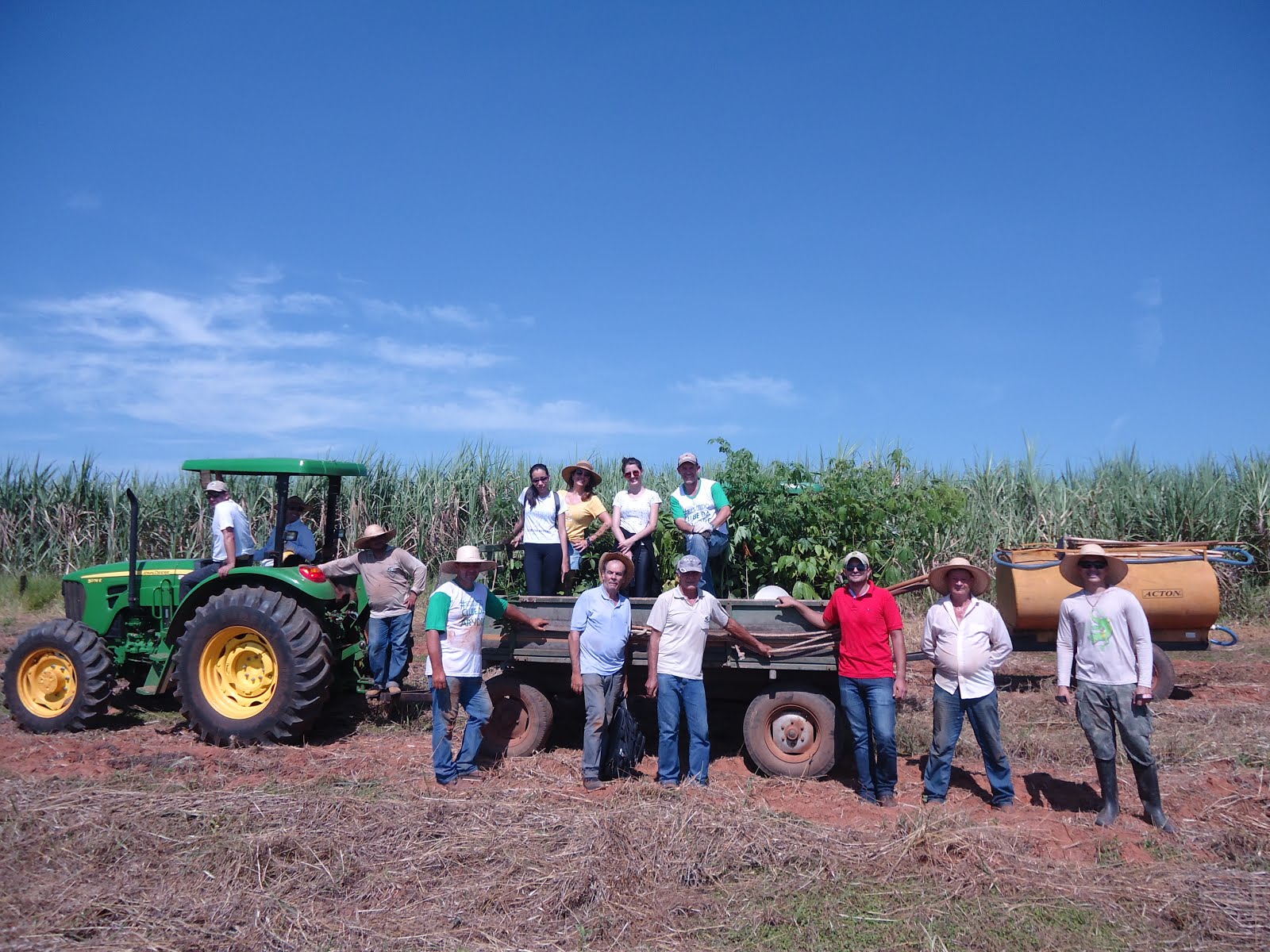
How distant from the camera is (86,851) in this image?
4.57 meters

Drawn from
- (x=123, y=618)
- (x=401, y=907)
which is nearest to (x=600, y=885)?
(x=401, y=907)

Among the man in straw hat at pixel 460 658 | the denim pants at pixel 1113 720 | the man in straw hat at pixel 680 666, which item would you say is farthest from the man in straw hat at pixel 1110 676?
the man in straw hat at pixel 460 658

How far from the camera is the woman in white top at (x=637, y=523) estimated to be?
751 cm

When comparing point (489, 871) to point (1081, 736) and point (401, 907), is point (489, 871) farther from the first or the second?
point (1081, 736)

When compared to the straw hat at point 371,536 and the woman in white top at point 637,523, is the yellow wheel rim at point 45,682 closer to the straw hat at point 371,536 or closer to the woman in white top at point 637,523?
the straw hat at point 371,536

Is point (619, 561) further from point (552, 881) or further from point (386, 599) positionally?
point (386, 599)

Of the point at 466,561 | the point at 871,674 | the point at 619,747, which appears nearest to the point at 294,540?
the point at 466,561

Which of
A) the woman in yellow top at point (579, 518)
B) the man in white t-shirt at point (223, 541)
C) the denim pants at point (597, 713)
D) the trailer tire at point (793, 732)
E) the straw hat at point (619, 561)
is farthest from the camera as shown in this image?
the woman in yellow top at point (579, 518)

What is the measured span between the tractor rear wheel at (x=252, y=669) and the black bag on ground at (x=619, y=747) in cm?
245

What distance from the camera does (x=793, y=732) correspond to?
21.0ft

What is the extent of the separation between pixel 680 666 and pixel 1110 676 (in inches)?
109

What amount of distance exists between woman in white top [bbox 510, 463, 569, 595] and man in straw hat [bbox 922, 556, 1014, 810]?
3286 millimetres

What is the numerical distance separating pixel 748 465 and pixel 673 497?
0.84 metres

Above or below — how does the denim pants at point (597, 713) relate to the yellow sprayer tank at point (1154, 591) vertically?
below
